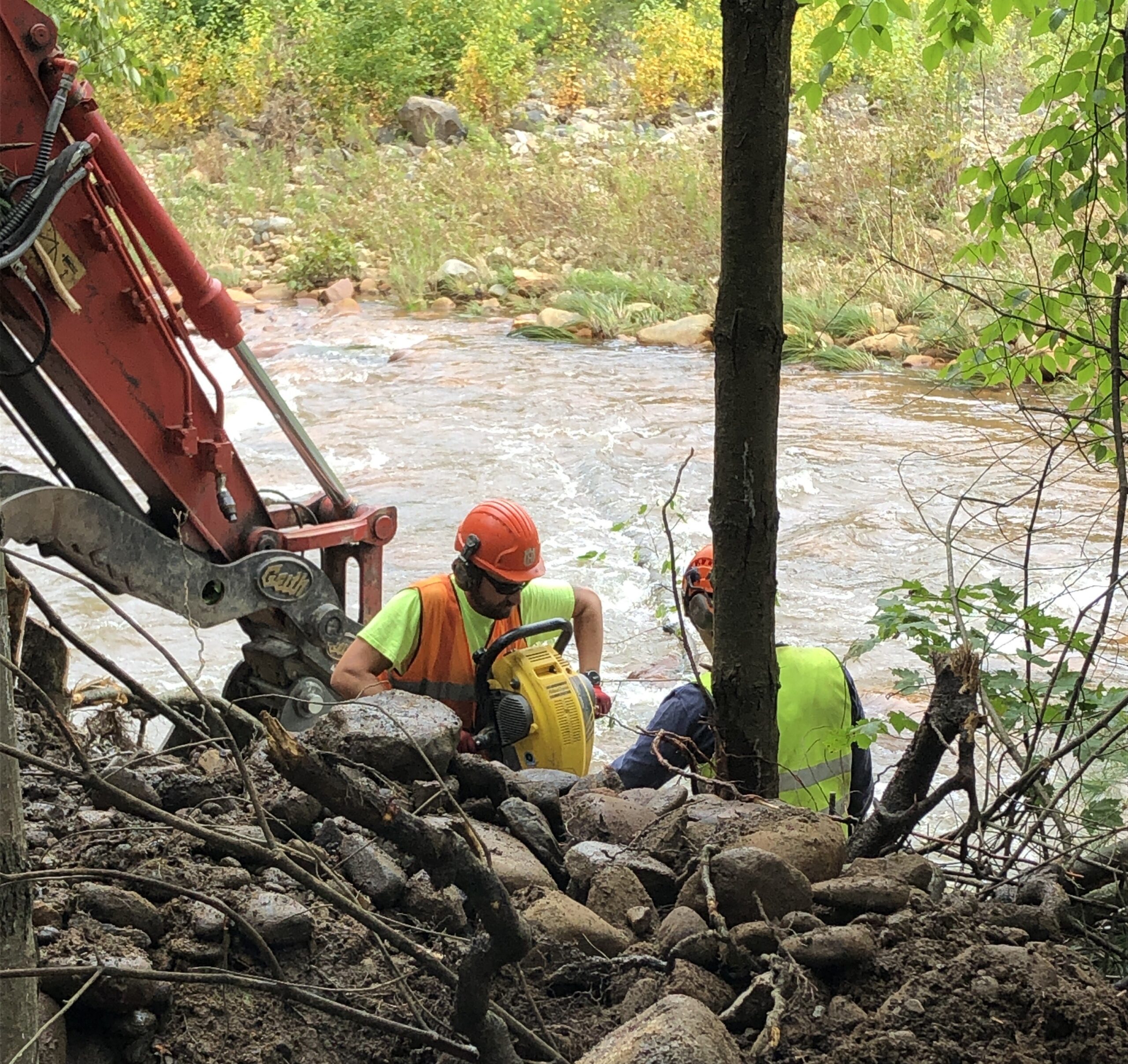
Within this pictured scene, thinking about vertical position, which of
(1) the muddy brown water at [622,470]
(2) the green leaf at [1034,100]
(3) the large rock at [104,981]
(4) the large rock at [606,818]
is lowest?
(1) the muddy brown water at [622,470]

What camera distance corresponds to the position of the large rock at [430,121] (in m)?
22.7

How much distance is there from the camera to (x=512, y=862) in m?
2.68

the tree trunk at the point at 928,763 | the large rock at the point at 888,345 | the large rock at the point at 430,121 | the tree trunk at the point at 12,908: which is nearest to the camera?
the tree trunk at the point at 12,908

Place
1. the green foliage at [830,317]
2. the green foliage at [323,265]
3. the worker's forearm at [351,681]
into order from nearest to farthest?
the worker's forearm at [351,681] → the green foliage at [830,317] → the green foliage at [323,265]

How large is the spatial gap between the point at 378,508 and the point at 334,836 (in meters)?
2.71

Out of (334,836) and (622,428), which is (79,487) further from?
(622,428)

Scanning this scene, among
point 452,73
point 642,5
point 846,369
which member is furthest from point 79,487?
point 642,5

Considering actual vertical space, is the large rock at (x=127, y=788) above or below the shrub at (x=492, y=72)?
below

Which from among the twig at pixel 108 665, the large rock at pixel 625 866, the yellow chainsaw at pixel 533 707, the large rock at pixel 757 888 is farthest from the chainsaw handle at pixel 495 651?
the twig at pixel 108 665

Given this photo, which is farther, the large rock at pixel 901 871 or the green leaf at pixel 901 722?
the green leaf at pixel 901 722

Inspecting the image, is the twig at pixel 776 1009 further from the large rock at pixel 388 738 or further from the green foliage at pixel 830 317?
the green foliage at pixel 830 317

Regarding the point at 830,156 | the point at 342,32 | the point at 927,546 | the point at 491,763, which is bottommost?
the point at 927,546

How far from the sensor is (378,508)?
17.4 feet

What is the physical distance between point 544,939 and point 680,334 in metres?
13.1
